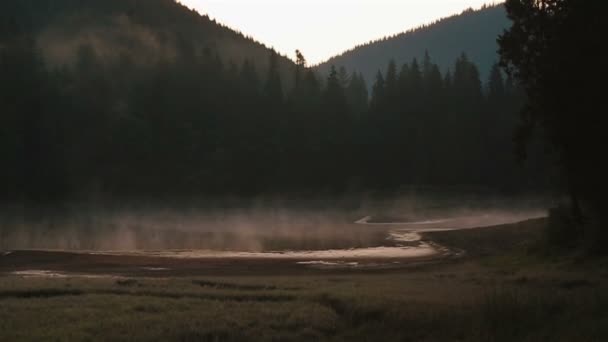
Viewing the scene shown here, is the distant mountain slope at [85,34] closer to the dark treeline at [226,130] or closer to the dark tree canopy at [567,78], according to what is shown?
the dark treeline at [226,130]

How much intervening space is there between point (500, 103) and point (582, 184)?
110677 mm

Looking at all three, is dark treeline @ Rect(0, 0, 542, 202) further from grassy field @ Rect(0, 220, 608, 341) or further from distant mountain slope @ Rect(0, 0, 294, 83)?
grassy field @ Rect(0, 220, 608, 341)

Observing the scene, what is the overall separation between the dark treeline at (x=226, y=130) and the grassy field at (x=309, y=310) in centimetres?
8635

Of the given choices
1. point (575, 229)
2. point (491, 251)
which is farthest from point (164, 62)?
point (575, 229)

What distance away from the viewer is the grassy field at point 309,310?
15805mm

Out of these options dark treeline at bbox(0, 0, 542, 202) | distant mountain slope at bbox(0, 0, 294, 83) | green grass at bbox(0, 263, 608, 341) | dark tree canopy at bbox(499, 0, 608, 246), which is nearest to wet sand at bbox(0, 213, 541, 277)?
green grass at bbox(0, 263, 608, 341)

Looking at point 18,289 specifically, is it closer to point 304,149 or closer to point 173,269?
point 173,269

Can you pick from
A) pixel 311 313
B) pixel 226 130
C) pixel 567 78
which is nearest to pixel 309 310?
pixel 311 313

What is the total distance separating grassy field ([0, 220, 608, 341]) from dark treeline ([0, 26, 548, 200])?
283 ft

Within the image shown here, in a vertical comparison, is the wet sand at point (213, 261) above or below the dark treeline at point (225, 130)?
below

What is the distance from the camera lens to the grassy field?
1580 cm

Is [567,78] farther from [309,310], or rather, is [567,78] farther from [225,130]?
[225,130]

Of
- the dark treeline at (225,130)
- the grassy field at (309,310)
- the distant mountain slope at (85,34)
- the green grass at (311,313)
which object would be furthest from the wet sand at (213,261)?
the distant mountain slope at (85,34)

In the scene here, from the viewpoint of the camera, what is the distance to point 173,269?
3497cm
